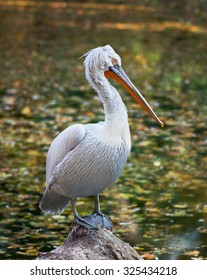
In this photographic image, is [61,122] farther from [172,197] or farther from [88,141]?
[88,141]

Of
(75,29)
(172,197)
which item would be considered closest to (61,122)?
(172,197)

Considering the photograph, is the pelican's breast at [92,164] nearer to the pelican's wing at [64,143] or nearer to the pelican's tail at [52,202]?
the pelican's wing at [64,143]

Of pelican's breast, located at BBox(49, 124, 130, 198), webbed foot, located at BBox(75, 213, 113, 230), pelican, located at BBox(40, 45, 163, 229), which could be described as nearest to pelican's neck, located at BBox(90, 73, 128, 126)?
pelican, located at BBox(40, 45, 163, 229)

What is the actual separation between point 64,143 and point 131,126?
6087mm

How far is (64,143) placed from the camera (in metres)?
4.77

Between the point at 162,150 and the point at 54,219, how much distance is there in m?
2.77

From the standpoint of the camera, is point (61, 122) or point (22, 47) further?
point (22, 47)

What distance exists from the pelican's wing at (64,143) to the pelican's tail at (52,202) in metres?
0.11

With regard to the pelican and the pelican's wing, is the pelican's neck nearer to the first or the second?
the pelican

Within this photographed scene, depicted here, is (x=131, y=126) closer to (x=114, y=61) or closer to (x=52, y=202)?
(x=52, y=202)

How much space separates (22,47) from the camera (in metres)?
18.3

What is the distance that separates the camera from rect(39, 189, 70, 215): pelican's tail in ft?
16.2

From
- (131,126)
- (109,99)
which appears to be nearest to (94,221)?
(109,99)

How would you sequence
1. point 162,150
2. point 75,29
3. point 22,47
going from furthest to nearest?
point 75,29 → point 22,47 → point 162,150
